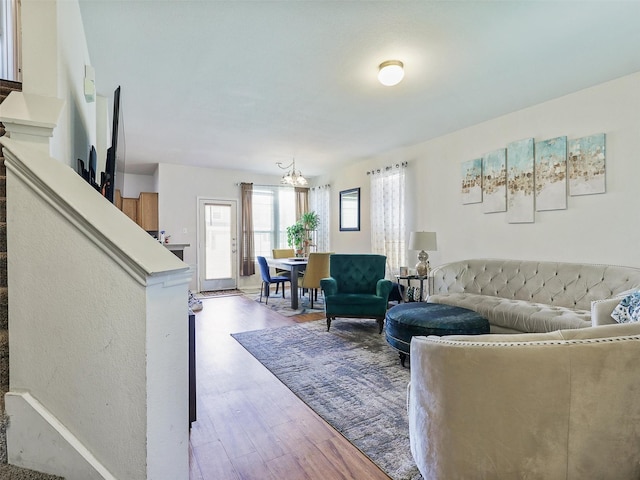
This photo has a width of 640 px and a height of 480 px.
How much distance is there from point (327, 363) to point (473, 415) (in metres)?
1.95

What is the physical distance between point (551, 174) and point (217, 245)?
6.07 m

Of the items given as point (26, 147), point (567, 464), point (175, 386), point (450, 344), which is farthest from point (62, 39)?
point (567, 464)

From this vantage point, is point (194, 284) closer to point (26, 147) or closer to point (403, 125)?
point (403, 125)

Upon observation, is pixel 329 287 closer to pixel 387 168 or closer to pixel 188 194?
pixel 387 168

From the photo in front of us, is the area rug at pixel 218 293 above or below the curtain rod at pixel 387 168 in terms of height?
below

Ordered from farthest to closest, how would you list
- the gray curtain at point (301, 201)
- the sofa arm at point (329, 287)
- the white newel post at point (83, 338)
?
the gray curtain at point (301, 201) → the sofa arm at point (329, 287) → the white newel post at point (83, 338)

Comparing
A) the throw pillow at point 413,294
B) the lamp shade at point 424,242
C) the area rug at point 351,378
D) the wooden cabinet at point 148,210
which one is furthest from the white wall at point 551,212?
the wooden cabinet at point 148,210

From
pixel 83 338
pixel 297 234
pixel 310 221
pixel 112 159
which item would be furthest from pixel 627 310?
pixel 297 234

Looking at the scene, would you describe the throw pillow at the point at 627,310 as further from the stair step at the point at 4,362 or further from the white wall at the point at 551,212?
the stair step at the point at 4,362

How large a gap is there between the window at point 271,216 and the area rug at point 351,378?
359cm

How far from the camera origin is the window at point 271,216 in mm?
7359

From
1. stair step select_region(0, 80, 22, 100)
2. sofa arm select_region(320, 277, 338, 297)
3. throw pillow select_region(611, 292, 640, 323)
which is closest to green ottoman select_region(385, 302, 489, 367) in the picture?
throw pillow select_region(611, 292, 640, 323)

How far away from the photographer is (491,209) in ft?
13.0

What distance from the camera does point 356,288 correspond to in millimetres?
4262
